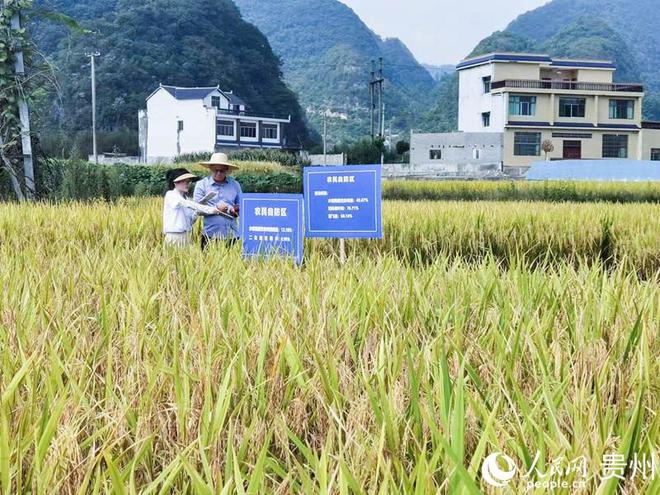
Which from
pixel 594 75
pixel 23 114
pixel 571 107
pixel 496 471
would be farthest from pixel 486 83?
pixel 496 471

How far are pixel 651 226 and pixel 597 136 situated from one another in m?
46.1

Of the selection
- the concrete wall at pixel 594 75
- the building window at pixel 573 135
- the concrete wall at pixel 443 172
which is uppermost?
the concrete wall at pixel 594 75

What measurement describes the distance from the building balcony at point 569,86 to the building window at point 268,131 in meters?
19.5

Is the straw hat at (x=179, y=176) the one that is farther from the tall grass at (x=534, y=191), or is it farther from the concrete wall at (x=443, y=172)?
the concrete wall at (x=443, y=172)

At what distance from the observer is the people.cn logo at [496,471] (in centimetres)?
128

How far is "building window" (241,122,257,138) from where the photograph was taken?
6201 centimetres

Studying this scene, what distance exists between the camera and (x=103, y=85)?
6200cm

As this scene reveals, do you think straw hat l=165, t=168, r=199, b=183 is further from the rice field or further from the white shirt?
the rice field

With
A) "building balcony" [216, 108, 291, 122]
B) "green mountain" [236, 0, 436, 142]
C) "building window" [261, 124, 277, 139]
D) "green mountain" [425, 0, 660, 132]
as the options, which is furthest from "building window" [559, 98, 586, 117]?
"green mountain" [236, 0, 436, 142]

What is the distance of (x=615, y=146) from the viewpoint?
51844 mm

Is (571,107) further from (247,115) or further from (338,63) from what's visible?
(338,63)

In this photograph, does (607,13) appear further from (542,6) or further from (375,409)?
(375,409)

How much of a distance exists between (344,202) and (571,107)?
1887 inches

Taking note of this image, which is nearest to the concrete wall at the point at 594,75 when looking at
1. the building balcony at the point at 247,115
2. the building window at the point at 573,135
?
the building window at the point at 573,135
